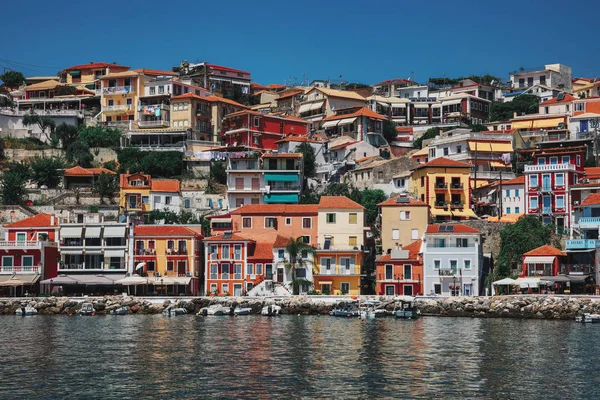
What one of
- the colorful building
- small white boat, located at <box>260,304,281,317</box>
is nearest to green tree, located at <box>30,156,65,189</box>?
small white boat, located at <box>260,304,281,317</box>

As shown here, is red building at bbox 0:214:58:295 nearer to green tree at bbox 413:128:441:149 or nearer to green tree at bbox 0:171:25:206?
green tree at bbox 0:171:25:206

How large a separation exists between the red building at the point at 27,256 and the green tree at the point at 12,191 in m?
11.5

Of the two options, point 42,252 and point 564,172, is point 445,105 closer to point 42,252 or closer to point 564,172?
point 564,172

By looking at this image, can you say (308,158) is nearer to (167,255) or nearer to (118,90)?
(167,255)

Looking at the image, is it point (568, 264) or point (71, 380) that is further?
point (568, 264)

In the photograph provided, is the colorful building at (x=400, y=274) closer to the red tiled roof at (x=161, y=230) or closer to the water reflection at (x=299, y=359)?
the water reflection at (x=299, y=359)

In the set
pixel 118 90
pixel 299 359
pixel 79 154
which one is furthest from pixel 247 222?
pixel 118 90

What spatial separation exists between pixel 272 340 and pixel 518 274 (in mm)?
27309

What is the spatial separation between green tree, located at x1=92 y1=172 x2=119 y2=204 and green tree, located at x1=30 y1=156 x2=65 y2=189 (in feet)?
16.0

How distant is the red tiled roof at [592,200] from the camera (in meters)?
67.3

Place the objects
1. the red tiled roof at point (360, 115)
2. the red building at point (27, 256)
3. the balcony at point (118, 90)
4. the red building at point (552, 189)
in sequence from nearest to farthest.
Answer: the red building at point (27, 256) → the red building at point (552, 189) → the red tiled roof at point (360, 115) → the balcony at point (118, 90)

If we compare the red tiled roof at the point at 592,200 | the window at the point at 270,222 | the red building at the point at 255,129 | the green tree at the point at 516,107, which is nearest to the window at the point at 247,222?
the window at the point at 270,222

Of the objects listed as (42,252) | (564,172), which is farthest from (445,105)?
(42,252)

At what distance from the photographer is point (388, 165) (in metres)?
86.8
